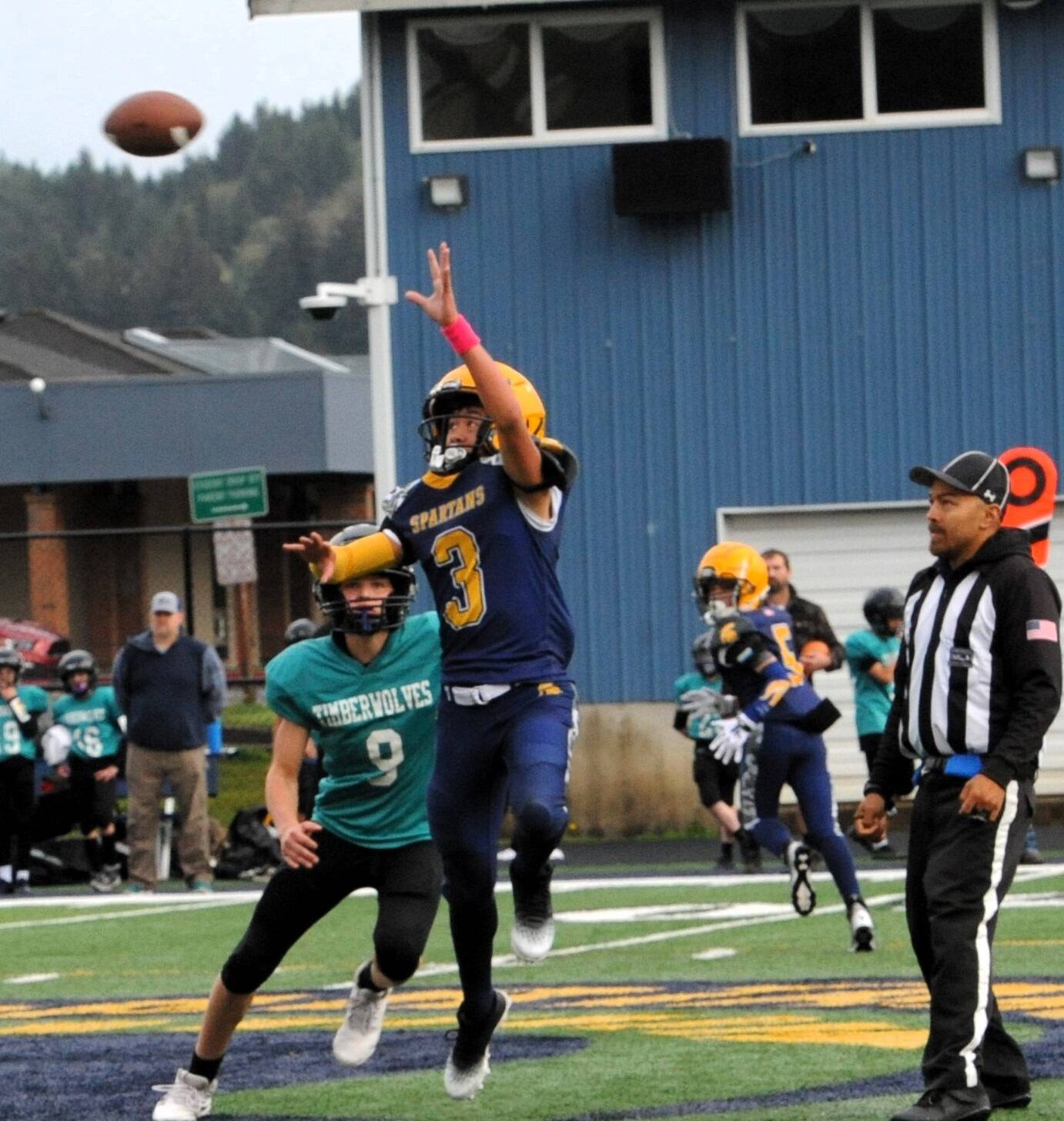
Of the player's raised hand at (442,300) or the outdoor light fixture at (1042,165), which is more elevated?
the outdoor light fixture at (1042,165)

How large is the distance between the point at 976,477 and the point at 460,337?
1458 millimetres

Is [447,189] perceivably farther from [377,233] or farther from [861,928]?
[861,928]

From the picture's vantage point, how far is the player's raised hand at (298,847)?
24.2 feet

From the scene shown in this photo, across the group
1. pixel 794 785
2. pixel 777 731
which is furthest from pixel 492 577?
pixel 794 785

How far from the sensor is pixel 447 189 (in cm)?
2122

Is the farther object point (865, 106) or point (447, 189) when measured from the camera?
point (447, 189)

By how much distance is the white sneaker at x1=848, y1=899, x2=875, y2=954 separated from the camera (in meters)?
11.8

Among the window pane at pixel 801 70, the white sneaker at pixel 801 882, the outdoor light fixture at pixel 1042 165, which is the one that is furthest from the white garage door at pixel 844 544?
the white sneaker at pixel 801 882

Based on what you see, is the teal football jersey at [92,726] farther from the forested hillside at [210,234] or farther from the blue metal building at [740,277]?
the forested hillside at [210,234]

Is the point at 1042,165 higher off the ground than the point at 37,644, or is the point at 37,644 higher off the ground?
the point at 1042,165

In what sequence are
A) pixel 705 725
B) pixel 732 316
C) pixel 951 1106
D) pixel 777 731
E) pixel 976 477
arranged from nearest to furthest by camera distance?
pixel 951 1106 < pixel 976 477 < pixel 777 731 < pixel 705 725 < pixel 732 316

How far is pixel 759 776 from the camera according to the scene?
40.9ft

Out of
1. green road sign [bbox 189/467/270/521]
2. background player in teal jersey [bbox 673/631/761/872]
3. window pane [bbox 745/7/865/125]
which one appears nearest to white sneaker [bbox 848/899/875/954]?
→ background player in teal jersey [bbox 673/631/761/872]

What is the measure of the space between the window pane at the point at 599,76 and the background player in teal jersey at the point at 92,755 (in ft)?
20.8
